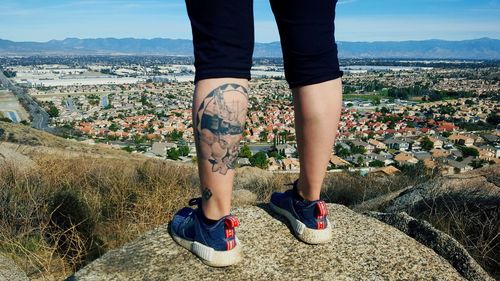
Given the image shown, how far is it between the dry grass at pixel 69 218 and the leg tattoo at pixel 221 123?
101cm

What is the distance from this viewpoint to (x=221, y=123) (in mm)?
1345

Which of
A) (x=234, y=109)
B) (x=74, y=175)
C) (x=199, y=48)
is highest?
(x=199, y=48)

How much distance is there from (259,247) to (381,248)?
46 cm

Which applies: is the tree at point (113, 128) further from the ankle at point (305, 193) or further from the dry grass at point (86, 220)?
the ankle at point (305, 193)

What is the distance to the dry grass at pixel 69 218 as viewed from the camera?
205 centimetres

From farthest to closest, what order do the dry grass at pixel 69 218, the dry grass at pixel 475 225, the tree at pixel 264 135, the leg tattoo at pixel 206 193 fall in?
1. the tree at pixel 264 135
2. the dry grass at pixel 69 218
3. the dry grass at pixel 475 225
4. the leg tattoo at pixel 206 193

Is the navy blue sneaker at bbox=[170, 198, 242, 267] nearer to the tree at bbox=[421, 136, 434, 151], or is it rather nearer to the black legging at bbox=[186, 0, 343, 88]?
the black legging at bbox=[186, 0, 343, 88]

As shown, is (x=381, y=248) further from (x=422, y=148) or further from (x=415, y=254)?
(x=422, y=148)

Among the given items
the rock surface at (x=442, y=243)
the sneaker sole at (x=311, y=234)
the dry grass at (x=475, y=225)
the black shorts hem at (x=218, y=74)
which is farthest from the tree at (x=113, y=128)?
the black shorts hem at (x=218, y=74)

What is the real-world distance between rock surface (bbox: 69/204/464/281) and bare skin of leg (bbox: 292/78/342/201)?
303 mm

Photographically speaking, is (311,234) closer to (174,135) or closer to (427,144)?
(427,144)

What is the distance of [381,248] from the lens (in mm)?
1677

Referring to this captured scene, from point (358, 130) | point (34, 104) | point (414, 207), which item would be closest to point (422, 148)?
point (358, 130)

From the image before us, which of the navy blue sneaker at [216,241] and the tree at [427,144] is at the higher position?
the navy blue sneaker at [216,241]
